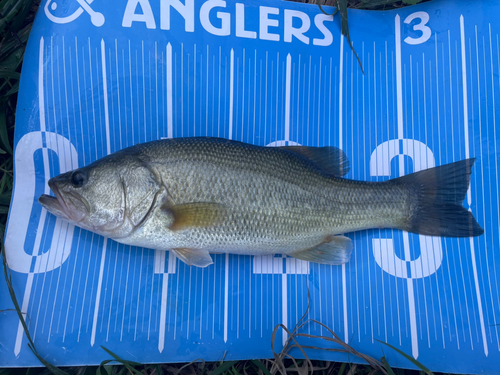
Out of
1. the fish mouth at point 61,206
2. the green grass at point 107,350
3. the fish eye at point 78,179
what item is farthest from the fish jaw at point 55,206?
the green grass at point 107,350

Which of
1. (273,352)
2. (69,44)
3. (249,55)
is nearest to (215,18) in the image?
(249,55)

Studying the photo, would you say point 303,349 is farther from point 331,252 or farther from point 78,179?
point 78,179

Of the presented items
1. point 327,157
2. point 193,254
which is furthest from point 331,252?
point 193,254

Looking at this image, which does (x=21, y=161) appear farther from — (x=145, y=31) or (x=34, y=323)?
(x=145, y=31)

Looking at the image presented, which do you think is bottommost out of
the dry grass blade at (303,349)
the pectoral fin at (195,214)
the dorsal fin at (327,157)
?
the dry grass blade at (303,349)

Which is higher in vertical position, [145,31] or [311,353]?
[145,31]

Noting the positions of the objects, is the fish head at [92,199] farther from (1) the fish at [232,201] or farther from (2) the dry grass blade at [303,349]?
(2) the dry grass blade at [303,349]
